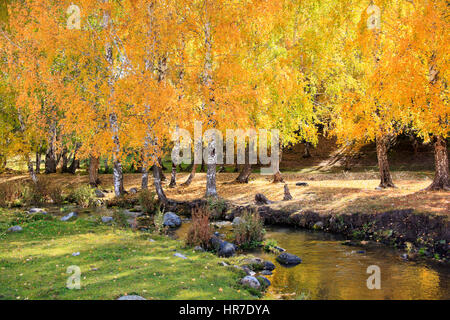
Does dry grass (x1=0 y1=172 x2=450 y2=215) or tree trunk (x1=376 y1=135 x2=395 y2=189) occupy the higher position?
tree trunk (x1=376 y1=135 x2=395 y2=189)

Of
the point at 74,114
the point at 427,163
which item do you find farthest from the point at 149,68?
the point at 427,163

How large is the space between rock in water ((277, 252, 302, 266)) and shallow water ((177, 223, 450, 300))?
0.19 meters

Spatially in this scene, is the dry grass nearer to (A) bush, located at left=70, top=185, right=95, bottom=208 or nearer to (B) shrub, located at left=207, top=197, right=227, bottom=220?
(B) shrub, located at left=207, top=197, right=227, bottom=220

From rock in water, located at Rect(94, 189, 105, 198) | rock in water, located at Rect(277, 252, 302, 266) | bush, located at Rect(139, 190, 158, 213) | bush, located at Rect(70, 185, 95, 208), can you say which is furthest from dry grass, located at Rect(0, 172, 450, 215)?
rock in water, located at Rect(277, 252, 302, 266)

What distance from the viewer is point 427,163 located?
30.9m

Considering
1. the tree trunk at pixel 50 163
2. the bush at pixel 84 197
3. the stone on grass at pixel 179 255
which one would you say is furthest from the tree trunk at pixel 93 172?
the stone on grass at pixel 179 255

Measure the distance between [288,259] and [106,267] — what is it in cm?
522

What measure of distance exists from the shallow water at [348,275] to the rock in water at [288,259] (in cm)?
19

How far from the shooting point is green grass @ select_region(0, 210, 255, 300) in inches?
271

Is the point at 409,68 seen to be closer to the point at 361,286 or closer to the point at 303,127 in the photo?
the point at 303,127

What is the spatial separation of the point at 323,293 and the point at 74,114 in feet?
48.9

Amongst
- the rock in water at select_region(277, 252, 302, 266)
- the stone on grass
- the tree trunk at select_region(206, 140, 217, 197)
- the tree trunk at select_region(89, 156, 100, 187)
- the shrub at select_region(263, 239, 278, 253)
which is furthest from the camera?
the tree trunk at select_region(89, 156, 100, 187)

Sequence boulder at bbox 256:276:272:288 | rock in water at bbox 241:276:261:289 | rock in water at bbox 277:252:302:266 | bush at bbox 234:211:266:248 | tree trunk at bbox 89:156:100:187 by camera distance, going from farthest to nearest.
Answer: tree trunk at bbox 89:156:100:187
bush at bbox 234:211:266:248
rock in water at bbox 277:252:302:266
boulder at bbox 256:276:272:288
rock in water at bbox 241:276:261:289

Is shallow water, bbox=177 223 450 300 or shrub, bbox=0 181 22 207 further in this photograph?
shrub, bbox=0 181 22 207
